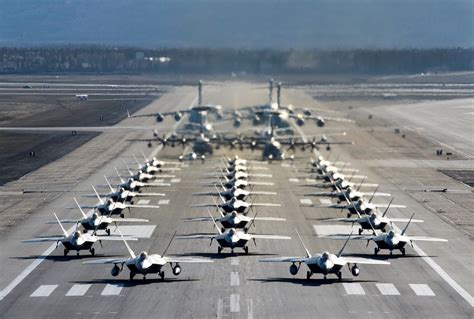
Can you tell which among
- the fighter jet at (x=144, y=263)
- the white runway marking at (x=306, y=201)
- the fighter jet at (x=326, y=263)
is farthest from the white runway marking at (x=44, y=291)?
the white runway marking at (x=306, y=201)

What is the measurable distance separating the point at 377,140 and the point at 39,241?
106 meters

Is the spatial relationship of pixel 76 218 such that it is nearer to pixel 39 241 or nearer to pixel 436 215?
pixel 39 241

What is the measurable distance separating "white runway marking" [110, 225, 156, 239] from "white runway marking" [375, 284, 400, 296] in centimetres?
2563

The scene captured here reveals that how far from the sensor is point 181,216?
100688 millimetres

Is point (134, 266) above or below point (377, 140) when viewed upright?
above

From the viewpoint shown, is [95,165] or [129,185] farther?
[95,165]

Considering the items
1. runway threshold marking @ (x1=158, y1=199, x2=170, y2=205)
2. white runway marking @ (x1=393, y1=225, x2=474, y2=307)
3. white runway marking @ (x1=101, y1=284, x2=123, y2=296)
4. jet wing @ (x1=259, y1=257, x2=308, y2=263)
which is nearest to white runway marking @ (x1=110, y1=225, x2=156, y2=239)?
runway threshold marking @ (x1=158, y1=199, x2=170, y2=205)

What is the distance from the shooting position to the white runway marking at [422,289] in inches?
2756

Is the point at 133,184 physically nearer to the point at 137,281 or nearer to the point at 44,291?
the point at 137,281

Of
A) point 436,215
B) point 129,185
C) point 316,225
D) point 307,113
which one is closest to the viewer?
point 316,225

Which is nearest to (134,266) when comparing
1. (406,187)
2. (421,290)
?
(421,290)

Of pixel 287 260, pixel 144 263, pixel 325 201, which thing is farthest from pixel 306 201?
pixel 144 263

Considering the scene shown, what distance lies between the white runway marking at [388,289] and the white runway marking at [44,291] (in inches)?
888

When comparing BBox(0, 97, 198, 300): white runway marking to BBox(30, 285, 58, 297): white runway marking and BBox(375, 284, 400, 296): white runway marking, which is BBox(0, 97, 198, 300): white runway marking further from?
BBox(375, 284, 400, 296): white runway marking
